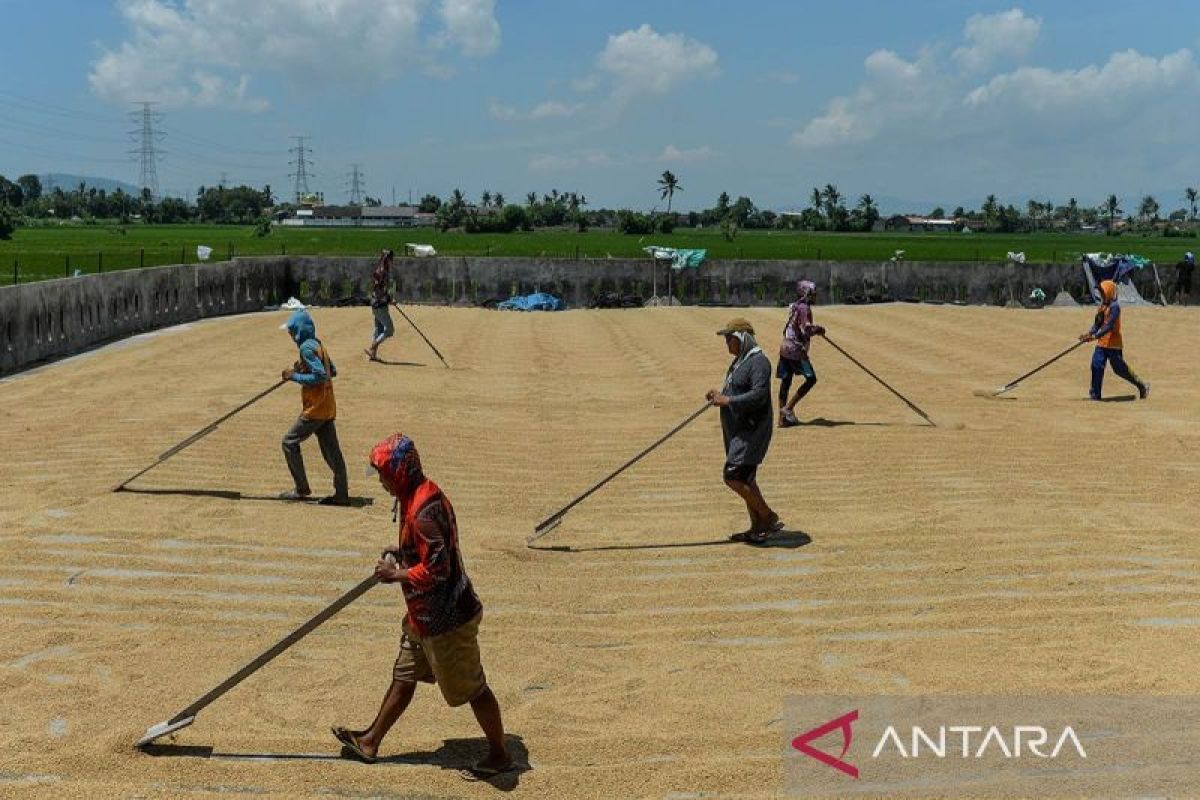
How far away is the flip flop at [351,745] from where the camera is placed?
5465 millimetres

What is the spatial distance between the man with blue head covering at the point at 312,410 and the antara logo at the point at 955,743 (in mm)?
5443

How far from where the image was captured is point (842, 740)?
18.7 feet

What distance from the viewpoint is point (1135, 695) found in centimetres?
607

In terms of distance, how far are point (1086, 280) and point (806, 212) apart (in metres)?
122

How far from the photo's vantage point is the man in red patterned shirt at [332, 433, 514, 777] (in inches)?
205

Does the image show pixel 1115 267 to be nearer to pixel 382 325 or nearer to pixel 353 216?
pixel 382 325

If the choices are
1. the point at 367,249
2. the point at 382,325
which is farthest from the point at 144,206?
the point at 382,325

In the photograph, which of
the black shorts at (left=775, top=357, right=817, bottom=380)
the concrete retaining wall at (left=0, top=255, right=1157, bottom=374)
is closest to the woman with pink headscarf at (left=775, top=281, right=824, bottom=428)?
the black shorts at (left=775, top=357, right=817, bottom=380)

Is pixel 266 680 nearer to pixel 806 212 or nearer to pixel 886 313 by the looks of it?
pixel 886 313

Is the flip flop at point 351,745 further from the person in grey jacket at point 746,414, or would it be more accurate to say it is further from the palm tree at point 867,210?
the palm tree at point 867,210

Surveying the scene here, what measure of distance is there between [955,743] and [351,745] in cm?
271

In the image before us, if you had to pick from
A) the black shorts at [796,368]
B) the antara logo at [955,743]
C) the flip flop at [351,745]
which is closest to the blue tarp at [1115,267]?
the black shorts at [796,368]

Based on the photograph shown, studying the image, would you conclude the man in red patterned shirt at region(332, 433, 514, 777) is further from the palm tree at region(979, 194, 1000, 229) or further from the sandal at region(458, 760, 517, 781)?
the palm tree at region(979, 194, 1000, 229)

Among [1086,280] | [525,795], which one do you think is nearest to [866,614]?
[525,795]
